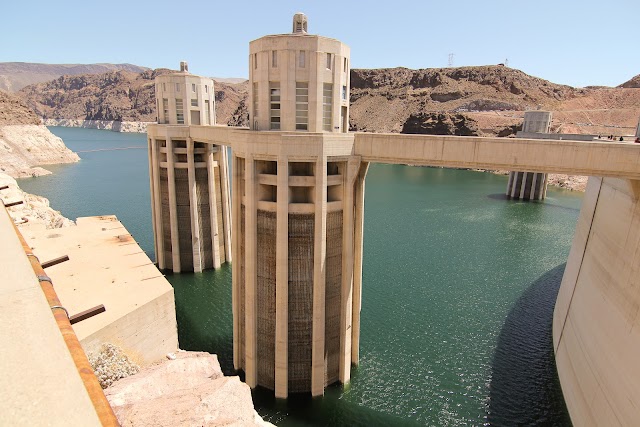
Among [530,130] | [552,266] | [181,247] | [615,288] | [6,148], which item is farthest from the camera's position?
[6,148]

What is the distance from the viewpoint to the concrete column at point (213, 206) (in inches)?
1375

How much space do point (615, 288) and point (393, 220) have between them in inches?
1538

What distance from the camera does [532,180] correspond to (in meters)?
71.1

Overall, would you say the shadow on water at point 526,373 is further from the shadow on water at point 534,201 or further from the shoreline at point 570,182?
the shoreline at point 570,182

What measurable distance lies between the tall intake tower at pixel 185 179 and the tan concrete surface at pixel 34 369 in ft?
100

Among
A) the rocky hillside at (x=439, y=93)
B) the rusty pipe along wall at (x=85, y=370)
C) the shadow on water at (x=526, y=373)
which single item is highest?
the rocky hillside at (x=439, y=93)

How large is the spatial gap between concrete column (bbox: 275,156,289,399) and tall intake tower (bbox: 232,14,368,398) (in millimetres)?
47

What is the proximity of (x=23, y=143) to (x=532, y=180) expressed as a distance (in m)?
114

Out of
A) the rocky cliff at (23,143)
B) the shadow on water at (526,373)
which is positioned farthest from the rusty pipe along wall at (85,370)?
the rocky cliff at (23,143)

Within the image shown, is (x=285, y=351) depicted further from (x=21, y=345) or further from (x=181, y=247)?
(x=181, y=247)

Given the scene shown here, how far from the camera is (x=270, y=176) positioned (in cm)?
1877

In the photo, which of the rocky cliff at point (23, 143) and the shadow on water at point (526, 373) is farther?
the rocky cliff at point (23, 143)

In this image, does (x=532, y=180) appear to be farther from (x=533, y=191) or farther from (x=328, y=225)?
(x=328, y=225)

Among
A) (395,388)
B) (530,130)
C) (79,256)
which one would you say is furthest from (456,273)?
(530,130)
